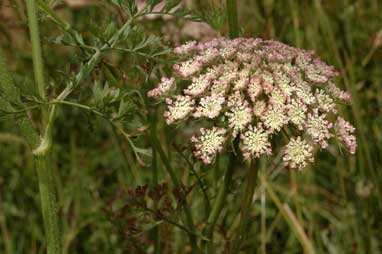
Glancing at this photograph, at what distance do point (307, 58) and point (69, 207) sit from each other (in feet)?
4.78

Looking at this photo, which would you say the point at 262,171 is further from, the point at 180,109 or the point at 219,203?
the point at 180,109

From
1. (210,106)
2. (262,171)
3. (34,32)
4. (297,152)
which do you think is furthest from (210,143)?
(262,171)

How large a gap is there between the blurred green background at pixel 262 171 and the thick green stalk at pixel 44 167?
0.65 meters

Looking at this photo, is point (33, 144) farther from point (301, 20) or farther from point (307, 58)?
point (301, 20)

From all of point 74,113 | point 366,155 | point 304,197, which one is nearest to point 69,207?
point 74,113

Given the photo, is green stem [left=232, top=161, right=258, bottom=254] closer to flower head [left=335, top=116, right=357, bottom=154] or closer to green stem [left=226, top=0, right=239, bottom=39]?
flower head [left=335, top=116, right=357, bottom=154]

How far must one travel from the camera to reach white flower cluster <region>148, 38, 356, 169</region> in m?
1.50

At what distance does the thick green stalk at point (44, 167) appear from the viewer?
1.51m

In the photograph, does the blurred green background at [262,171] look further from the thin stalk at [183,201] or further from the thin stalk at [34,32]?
the thin stalk at [34,32]

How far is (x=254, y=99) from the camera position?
1.52 m

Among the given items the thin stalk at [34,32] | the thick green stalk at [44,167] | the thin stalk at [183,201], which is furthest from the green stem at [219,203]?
the thin stalk at [34,32]

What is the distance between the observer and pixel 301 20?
3.27 m

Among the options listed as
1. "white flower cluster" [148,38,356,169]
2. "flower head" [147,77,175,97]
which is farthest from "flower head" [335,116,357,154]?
"flower head" [147,77,175,97]

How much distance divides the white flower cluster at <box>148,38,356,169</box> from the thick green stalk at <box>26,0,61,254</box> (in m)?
0.25
